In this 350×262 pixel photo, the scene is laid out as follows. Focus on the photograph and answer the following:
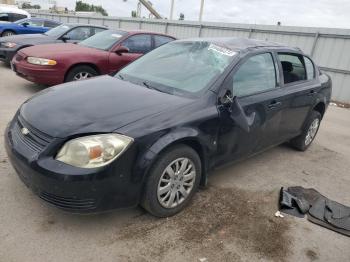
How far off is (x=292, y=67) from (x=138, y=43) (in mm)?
4092

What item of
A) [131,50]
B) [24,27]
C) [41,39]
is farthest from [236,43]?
[24,27]

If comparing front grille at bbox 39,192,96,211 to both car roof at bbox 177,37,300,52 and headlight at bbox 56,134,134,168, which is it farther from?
car roof at bbox 177,37,300,52

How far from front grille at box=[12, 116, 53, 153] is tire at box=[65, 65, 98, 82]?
13.1 feet

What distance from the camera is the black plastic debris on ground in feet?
11.4

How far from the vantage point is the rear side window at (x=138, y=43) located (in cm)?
772

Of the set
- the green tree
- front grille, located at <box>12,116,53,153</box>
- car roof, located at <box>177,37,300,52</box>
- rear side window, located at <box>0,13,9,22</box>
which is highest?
car roof, located at <box>177,37,300,52</box>

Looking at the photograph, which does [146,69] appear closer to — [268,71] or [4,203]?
[268,71]

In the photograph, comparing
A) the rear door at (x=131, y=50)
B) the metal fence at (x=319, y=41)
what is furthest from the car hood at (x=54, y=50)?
the metal fence at (x=319, y=41)

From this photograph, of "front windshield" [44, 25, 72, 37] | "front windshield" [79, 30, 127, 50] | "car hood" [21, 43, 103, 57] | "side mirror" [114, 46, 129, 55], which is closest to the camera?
"car hood" [21, 43, 103, 57]

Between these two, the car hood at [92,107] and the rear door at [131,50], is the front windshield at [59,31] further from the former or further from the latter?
the car hood at [92,107]

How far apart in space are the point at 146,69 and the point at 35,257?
2.32 meters

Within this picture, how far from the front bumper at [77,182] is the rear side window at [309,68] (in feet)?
11.5

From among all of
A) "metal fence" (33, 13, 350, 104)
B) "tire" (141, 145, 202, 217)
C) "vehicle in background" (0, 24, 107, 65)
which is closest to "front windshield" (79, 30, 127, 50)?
"vehicle in background" (0, 24, 107, 65)

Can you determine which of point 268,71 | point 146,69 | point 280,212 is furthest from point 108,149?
point 268,71
